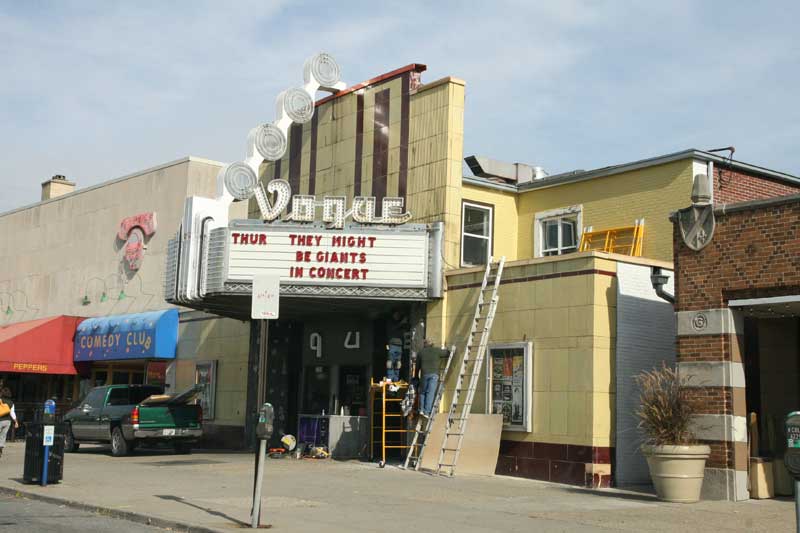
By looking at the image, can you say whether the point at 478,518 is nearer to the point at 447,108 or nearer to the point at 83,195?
the point at 447,108

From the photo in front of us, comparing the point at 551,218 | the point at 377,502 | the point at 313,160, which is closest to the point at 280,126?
the point at 313,160

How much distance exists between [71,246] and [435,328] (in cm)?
1970

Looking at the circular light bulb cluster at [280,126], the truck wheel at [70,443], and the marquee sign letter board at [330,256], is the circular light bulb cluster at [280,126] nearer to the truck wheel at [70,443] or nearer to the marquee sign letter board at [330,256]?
the marquee sign letter board at [330,256]

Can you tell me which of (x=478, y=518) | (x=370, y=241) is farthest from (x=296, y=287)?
(x=478, y=518)

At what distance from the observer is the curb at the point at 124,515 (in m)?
11.8

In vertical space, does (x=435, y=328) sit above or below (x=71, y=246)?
below

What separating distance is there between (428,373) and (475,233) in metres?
4.35

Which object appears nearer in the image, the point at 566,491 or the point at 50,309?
the point at 566,491

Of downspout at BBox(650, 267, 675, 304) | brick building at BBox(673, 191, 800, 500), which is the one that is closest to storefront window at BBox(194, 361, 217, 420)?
downspout at BBox(650, 267, 675, 304)

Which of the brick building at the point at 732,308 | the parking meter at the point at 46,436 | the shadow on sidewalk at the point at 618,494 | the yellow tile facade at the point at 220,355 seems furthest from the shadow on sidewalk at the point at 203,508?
the yellow tile facade at the point at 220,355

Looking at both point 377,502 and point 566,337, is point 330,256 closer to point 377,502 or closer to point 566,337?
point 566,337

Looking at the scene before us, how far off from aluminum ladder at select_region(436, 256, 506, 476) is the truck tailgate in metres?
7.81

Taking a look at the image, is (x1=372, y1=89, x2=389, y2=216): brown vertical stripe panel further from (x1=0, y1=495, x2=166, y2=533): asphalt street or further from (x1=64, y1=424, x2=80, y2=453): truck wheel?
(x1=0, y1=495, x2=166, y2=533): asphalt street

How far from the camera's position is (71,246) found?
36219mm
